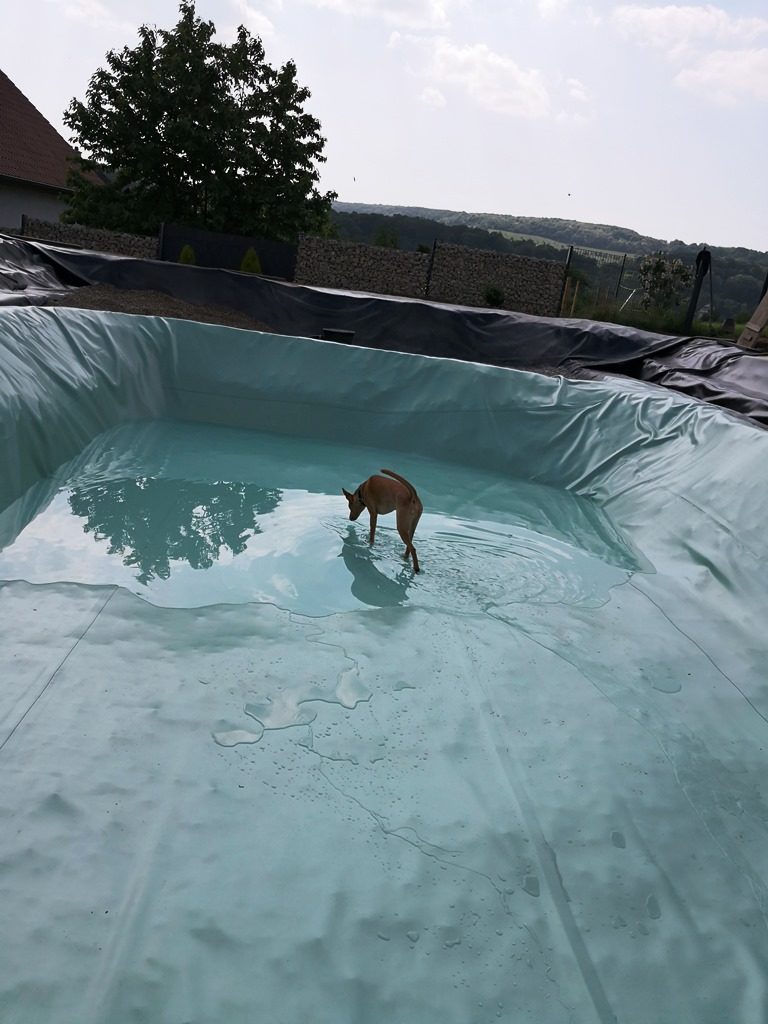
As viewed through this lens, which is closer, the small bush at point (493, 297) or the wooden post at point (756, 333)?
the wooden post at point (756, 333)

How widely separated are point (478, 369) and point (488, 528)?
2965 millimetres

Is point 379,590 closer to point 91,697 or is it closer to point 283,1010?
point 91,697

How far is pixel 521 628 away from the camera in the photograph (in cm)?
418

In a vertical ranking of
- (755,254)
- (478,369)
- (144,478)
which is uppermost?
(755,254)

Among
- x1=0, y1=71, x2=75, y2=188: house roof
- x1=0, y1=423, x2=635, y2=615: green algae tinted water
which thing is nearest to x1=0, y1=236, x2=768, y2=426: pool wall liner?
x1=0, y1=423, x2=635, y2=615: green algae tinted water

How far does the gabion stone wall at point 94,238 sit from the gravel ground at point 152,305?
7502 mm

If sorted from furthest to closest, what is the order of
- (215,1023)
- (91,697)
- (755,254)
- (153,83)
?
1. (755,254)
2. (153,83)
3. (91,697)
4. (215,1023)

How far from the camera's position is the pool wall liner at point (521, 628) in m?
2.11

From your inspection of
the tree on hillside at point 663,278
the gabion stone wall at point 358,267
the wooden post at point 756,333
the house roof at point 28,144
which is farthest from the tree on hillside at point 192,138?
the wooden post at point 756,333

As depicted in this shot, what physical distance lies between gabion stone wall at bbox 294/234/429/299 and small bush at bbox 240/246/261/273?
1.82 m

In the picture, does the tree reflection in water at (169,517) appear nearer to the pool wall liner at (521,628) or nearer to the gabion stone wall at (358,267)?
the pool wall liner at (521,628)

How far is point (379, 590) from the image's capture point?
14.6 ft

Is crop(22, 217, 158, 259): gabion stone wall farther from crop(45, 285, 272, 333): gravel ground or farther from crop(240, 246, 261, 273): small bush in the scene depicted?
crop(45, 285, 272, 333): gravel ground

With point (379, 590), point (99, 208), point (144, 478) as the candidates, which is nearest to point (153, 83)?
point (99, 208)
